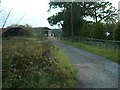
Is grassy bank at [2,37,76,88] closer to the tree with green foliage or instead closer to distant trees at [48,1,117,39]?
the tree with green foliage

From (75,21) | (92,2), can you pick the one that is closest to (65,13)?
(75,21)

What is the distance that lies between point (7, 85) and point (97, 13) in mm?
56905

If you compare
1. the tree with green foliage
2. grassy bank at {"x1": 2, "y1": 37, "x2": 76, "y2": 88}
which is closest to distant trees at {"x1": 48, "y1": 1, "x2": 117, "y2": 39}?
the tree with green foliage

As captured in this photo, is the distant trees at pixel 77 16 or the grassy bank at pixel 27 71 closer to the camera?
the grassy bank at pixel 27 71

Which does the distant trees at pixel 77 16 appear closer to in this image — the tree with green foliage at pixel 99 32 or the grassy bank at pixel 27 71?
the tree with green foliage at pixel 99 32

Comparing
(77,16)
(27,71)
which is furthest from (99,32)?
(27,71)

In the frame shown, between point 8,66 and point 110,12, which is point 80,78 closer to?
point 8,66

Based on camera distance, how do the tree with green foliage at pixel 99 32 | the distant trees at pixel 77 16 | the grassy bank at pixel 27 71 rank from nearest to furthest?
the grassy bank at pixel 27 71
the tree with green foliage at pixel 99 32
the distant trees at pixel 77 16

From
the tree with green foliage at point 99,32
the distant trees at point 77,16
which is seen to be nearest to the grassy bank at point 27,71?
the tree with green foliage at point 99,32

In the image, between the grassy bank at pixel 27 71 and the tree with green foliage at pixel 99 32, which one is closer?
the grassy bank at pixel 27 71

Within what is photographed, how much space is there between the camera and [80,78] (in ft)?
39.4

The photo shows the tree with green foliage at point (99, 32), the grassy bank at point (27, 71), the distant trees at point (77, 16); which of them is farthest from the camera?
the distant trees at point (77, 16)

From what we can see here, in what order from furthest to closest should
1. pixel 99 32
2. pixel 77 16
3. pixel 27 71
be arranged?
pixel 77 16 → pixel 99 32 → pixel 27 71

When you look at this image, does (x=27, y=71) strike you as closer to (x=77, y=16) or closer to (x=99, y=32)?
(x=99, y=32)
